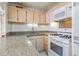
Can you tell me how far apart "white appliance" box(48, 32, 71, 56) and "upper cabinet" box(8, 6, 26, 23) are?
268mm

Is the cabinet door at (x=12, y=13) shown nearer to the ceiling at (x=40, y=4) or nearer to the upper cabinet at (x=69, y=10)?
the ceiling at (x=40, y=4)

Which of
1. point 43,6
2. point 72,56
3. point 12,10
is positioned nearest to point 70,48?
point 72,56

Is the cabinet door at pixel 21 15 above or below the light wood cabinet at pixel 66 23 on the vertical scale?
above

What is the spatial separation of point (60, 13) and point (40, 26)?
0.19m

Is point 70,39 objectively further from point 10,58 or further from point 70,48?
point 10,58

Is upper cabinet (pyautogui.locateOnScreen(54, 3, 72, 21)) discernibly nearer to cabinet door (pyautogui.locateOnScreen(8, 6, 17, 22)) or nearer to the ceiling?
the ceiling

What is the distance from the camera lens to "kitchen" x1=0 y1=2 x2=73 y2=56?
0.91 meters

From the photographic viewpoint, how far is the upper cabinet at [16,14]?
955 mm

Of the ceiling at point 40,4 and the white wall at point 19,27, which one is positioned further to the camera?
the white wall at point 19,27

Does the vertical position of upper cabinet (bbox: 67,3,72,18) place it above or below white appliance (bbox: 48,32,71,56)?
above

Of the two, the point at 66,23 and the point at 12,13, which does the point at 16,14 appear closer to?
the point at 12,13

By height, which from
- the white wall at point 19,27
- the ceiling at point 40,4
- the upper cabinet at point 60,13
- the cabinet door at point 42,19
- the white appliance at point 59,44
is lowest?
the white appliance at point 59,44

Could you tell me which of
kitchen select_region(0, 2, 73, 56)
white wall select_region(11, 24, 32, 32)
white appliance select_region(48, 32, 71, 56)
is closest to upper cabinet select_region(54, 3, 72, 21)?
kitchen select_region(0, 2, 73, 56)

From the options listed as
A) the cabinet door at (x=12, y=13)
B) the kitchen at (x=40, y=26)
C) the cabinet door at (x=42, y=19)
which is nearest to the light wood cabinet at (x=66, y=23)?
the kitchen at (x=40, y=26)
